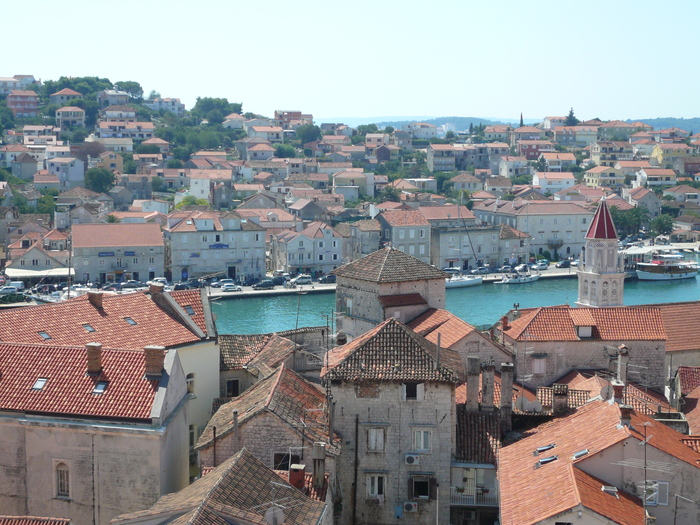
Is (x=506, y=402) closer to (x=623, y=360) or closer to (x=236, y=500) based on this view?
(x=623, y=360)

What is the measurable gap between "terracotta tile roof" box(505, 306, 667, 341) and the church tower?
24.8ft

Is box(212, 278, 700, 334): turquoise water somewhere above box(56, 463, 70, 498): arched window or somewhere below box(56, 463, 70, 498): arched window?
below

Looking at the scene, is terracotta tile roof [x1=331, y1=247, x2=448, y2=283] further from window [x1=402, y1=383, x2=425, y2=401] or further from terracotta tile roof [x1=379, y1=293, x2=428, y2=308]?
window [x1=402, y1=383, x2=425, y2=401]

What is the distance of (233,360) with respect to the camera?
2370cm

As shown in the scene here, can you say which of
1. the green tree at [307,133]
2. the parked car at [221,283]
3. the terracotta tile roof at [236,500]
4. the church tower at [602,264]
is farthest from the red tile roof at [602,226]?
the green tree at [307,133]

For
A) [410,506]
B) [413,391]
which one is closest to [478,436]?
[413,391]

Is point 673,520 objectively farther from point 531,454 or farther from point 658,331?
point 658,331

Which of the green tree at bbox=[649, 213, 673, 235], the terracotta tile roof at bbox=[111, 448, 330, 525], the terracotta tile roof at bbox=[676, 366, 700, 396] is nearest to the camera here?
the terracotta tile roof at bbox=[111, 448, 330, 525]

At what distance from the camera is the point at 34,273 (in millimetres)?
59938

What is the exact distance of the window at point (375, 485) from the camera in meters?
18.5

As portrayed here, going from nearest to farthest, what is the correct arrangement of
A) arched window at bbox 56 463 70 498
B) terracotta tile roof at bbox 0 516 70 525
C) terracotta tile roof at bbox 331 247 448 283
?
1. terracotta tile roof at bbox 0 516 70 525
2. arched window at bbox 56 463 70 498
3. terracotta tile roof at bbox 331 247 448 283

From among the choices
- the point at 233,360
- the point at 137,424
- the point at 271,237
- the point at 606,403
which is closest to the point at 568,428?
the point at 606,403

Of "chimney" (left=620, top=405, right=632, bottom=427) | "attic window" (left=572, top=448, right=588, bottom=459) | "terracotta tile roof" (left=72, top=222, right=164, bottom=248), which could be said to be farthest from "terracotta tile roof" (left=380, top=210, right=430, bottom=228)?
"attic window" (left=572, top=448, right=588, bottom=459)

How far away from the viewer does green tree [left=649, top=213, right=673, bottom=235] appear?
87.1 meters
